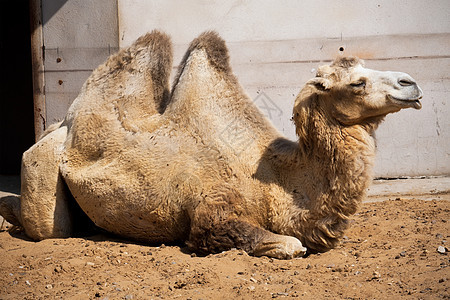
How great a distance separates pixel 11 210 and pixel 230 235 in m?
2.38

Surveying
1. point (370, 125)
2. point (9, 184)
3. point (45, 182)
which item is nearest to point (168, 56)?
point (45, 182)

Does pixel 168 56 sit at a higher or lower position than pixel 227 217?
higher

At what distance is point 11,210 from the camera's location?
5.46 meters

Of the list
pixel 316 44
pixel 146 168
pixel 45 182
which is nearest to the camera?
pixel 146 168

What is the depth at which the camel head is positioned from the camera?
3994 mm

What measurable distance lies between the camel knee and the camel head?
283 centimetres

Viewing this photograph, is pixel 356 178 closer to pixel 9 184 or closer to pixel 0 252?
pixel 0 252

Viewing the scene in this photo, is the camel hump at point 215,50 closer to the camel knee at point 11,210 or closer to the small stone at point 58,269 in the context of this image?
the small stone at point 58,269

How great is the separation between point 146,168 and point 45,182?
1027 mm

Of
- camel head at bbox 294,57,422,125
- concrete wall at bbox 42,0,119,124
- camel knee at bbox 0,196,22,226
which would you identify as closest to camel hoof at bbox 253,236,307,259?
camel head at bbox 294,57,422,125

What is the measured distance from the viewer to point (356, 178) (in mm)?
4066

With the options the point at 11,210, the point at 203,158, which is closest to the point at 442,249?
the point at 203,158

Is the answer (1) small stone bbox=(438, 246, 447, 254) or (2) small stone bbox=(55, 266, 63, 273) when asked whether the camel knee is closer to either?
(2) small stone bbox=(55, 266, 63, 273)

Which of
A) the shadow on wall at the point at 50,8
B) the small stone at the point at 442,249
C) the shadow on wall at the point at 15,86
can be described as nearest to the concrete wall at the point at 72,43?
the shadow on wall at the point at 50,8
